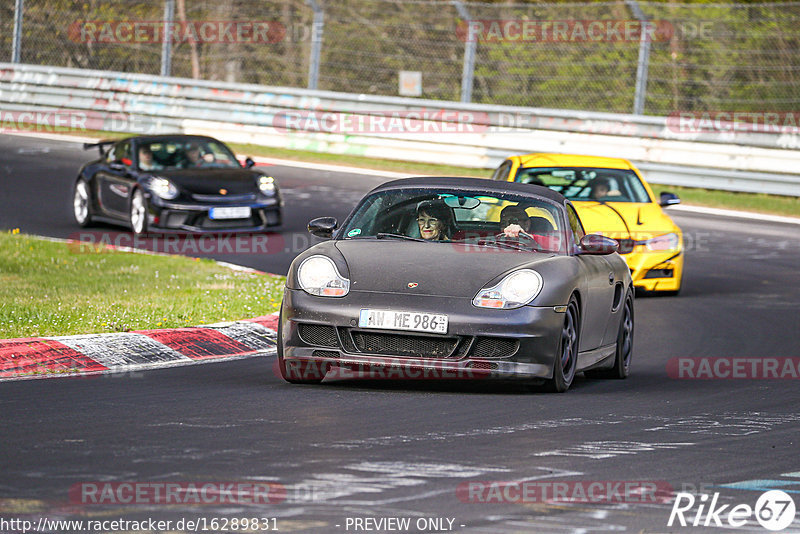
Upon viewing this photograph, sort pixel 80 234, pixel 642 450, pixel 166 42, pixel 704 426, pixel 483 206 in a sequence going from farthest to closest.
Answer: pixel 166 42
pixel 80 234
pixel 483 206
pixel 704 426
pixel 642 450

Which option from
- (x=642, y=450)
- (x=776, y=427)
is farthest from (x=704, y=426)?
(x=642, y=450)

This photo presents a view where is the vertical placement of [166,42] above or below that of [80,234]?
above

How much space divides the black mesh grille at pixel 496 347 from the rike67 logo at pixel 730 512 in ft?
7.77

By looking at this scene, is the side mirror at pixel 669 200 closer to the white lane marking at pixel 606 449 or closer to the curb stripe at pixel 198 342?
the curb stripe at pixel 198 342

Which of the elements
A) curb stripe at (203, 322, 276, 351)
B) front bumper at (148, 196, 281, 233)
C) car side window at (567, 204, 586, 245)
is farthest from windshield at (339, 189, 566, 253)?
front bumper at (148, 196, 281, 233)

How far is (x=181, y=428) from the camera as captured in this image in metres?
6.80

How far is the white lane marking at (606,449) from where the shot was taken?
6523 millimetres

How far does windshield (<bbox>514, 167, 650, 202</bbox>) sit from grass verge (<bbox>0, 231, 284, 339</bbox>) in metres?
2.97

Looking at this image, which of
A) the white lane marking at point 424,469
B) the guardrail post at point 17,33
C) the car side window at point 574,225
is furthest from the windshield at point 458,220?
the guardrail post at point 17,33

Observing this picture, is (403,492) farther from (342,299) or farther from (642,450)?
(342,299)

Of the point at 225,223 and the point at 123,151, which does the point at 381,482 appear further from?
the point at 123,151

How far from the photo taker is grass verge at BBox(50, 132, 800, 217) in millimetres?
22250

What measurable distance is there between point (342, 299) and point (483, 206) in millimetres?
1807

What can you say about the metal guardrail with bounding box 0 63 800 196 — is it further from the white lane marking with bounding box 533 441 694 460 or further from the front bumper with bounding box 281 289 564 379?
the white lane marking with bounding box 533 441 694 460
